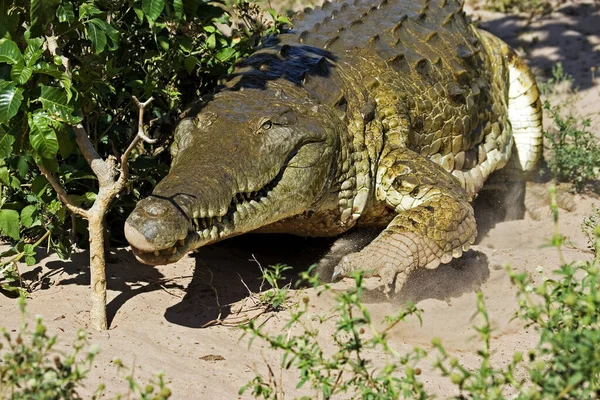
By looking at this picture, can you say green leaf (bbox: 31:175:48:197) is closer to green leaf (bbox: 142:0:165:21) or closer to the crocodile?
the crocodile

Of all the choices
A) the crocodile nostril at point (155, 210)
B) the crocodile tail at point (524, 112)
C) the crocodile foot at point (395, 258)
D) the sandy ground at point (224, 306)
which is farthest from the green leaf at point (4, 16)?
the crocodile tail at point (524, 112)

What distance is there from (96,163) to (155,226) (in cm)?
56

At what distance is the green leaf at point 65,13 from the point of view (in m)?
4.33

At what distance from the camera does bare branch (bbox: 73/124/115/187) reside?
4.48 meters

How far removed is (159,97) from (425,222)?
1.89 metres

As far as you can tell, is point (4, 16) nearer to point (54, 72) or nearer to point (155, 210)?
point (54, 72)

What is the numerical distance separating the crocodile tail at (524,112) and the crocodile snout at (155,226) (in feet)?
15.6

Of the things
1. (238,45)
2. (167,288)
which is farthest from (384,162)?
(167,288)

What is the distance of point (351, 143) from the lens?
5.88 m

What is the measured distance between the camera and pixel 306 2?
1180 centimetres

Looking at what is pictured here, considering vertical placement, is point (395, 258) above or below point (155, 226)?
below

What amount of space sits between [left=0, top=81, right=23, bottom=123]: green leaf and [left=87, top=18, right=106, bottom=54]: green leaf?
469mm

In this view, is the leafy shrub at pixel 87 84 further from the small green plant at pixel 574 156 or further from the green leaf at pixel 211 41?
the small green plant at pixel 574 156

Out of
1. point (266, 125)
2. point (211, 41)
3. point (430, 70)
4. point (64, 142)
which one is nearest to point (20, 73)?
point (64, 142)
